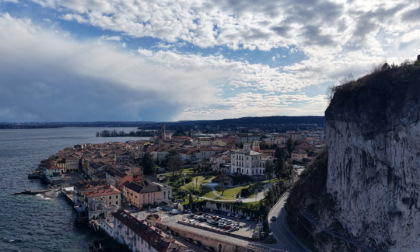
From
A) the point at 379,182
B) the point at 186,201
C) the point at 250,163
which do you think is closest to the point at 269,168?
the point at 250,163

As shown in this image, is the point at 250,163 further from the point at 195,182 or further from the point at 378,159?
the point at 378,159

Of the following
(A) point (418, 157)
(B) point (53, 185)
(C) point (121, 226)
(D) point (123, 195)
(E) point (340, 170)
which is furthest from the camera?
(B) point (53, 185)

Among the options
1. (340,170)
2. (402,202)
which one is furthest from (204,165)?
(402,202)

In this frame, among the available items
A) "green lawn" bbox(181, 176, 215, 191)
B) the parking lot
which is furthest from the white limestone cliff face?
"green lawn" bbox(181, 176, 215, 191)

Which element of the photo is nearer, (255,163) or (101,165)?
(255,163)

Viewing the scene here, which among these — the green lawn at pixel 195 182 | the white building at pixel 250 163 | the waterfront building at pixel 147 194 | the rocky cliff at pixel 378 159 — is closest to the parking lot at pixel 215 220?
the waterfront building at pixel 147 194

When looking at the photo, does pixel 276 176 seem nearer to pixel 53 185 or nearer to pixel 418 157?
pixel 418 157

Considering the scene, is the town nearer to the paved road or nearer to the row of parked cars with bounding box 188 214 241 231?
the row of parked cars with bounding box 188 214 241 231

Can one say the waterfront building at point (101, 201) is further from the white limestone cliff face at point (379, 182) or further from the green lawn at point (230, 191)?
the white limestone cliff face at point (379, 182)

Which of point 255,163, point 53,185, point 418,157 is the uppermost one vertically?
point 418,157
